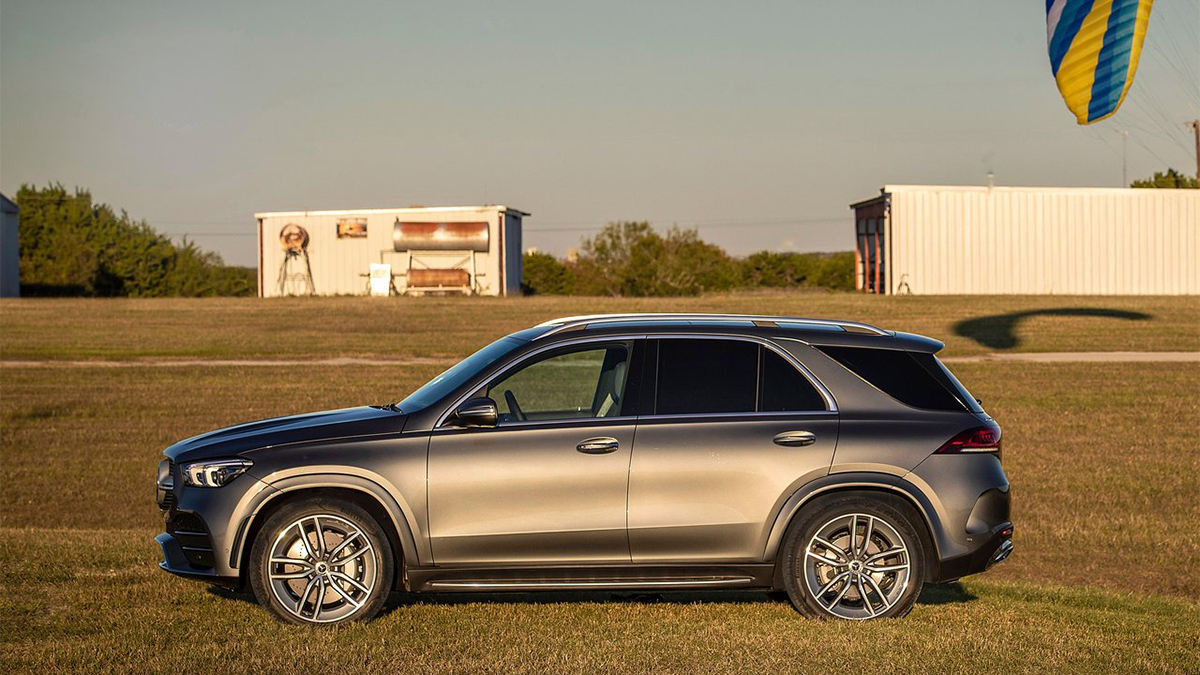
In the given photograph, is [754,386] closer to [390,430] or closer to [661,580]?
[661,580]

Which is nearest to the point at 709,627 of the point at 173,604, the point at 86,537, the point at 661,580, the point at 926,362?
the point at 661,580

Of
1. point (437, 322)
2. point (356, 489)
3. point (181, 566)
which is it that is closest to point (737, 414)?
point (356, 489)

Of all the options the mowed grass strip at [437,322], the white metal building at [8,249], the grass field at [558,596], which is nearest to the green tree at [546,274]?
the white metal building at [8,249]

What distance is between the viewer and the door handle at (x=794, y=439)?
7406 millimetres

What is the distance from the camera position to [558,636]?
22.6ft

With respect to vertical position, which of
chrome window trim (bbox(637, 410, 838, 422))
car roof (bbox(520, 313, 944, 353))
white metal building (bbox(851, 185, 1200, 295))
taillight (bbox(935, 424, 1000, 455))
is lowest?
taillight (bbox(935, 424, 1000, 455))

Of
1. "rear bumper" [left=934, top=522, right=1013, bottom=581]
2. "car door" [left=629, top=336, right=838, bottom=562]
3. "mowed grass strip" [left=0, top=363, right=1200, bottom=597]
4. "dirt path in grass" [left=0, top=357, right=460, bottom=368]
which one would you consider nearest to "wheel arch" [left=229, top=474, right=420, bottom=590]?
"car door" [left=629, top=336, right=838, bottom=562]

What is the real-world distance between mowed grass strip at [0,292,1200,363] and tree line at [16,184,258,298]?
25566mm

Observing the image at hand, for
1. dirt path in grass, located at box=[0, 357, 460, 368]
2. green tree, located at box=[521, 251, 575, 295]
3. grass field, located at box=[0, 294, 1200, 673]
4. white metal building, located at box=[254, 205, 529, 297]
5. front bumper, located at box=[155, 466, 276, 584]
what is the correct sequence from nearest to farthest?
grass field, located at box=[0, 294, 1200, 673] → front bumper, located at box=[155, 466, 276, 584] → dirt path in grass, located at box=[0, 357, 460, 368] → white metal building, located at box=[254, 205, 529, 297] → green tree, located at box=[521, 251, 575, 295]

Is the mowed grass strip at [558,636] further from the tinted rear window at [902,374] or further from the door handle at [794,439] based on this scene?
the tinted rear window at [902,374]

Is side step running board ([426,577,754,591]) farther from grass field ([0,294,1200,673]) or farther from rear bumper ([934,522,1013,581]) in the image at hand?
rear bumper ([934,522,1013,581])

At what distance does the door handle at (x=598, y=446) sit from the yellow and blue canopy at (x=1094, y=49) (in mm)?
11577

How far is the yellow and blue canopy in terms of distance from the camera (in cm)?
1605

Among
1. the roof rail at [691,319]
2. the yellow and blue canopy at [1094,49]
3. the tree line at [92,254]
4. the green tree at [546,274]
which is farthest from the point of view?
the green tree at [546,274]
